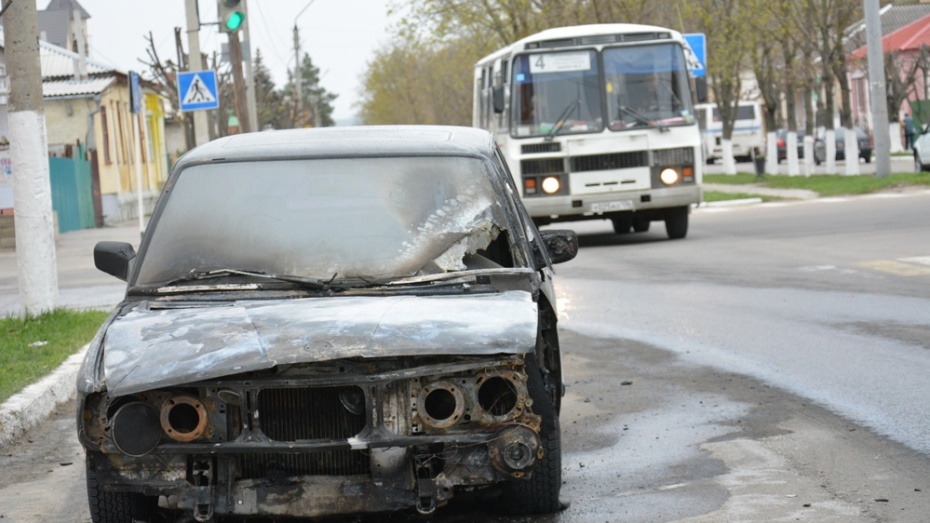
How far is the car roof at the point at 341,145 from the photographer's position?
6.20 meters

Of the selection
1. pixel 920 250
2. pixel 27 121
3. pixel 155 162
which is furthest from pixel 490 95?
pixel 155 162

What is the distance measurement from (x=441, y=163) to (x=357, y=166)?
1.19 feet

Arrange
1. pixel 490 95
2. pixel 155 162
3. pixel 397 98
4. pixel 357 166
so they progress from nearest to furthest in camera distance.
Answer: pixel 357 166
pixel 490 95
pixel 155 162
pixel 397 98

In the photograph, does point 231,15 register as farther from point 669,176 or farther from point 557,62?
point 669,176

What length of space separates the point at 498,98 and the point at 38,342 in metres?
11.2

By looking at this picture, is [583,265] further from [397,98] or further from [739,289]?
[397,98]

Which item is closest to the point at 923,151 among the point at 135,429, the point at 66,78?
the point at 66,78

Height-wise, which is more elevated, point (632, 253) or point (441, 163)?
point (441, 163)

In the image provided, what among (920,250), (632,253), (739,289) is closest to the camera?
(739,289)

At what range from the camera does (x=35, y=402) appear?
26.6 ft

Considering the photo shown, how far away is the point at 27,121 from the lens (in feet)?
38.3

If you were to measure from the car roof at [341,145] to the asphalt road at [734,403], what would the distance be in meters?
1.50

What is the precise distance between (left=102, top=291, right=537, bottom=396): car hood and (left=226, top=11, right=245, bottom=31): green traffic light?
15923mm

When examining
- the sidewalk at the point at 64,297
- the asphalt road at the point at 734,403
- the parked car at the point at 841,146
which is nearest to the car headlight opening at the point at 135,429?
the asphalt road at the point at 734,403
